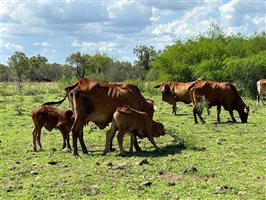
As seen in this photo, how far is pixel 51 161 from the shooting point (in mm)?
11172

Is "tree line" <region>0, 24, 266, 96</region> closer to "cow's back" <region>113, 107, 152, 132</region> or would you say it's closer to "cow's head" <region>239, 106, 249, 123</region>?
"cow's head" <region>239, 106, 249, 123</region>

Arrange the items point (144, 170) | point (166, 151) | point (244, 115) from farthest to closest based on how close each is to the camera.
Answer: point (244, 115) → point (166, 151) → point (144, 170)

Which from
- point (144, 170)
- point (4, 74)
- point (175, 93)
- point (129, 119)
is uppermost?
point (4, 74)

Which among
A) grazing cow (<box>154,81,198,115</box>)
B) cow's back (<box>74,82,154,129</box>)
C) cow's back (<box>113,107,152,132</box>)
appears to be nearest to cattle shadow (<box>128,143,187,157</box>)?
cow's back (<box>113,107,152,132</box>)

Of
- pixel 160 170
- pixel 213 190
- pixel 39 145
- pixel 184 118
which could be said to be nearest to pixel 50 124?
pixel 39 145

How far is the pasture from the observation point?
8117mm

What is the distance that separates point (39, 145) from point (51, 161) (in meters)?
2.19

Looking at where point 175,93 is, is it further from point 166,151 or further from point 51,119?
point 166,151

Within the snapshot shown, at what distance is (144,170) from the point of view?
387 inches

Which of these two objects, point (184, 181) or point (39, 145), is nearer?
point (184, 181)

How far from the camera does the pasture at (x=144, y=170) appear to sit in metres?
8.12

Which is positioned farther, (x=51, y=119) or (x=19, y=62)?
(x=19, y=62)

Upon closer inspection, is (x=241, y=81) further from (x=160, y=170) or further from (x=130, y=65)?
(x=130, y=65)

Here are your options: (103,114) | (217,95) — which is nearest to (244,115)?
(217,95)
